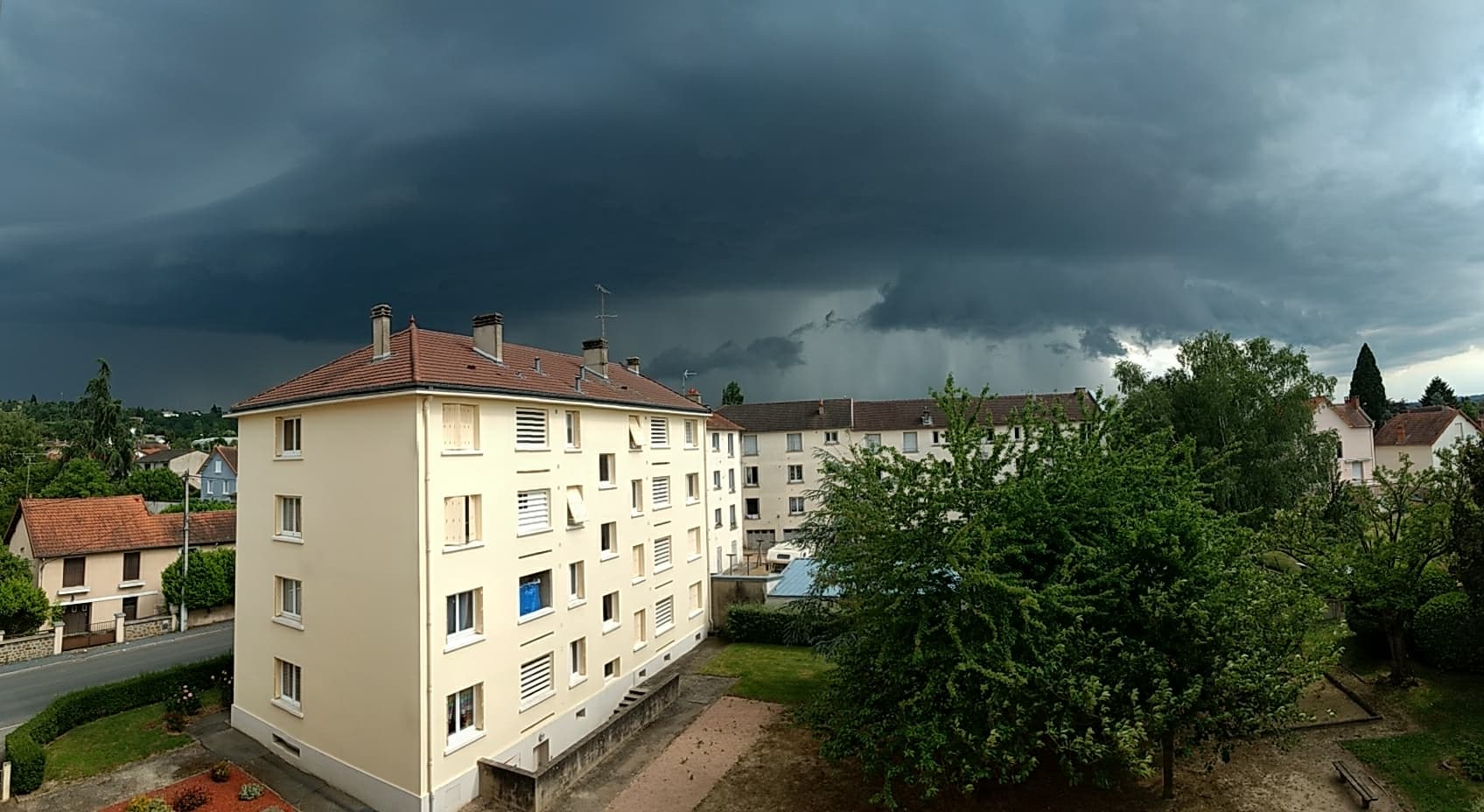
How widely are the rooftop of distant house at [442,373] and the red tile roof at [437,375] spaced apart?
31mm

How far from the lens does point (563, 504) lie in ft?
83.6

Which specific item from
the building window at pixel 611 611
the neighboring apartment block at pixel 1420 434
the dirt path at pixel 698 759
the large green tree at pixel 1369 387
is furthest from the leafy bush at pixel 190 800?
the large green tree at pixel 1369 387

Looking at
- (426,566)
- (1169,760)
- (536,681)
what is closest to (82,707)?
(536,681)

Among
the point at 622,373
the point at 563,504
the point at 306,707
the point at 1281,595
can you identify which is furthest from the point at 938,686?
the point at 622,373

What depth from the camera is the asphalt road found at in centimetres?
2884

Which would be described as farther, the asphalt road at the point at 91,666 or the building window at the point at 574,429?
the asphalt road at the point at 91,666

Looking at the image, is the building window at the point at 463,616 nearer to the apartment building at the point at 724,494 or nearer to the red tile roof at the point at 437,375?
the red tile roof at the point at 437,375

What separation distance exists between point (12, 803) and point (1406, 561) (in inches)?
1633

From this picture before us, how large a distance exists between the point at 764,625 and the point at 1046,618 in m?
21.6

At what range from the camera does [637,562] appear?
31.0m

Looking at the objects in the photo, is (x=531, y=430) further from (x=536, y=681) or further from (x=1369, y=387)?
(x=1369, y=387)

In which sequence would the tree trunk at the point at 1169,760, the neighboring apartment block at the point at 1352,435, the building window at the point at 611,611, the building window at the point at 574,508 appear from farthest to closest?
the neighboring apartment block at the point at 1352,435 → the building window at the point at 611,611 → the building window at the point at 574,508 → the tree trunk at the point at 1169,760

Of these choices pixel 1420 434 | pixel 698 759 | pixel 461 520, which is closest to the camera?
pixel 461 520

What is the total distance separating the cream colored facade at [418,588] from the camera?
1984 cm
